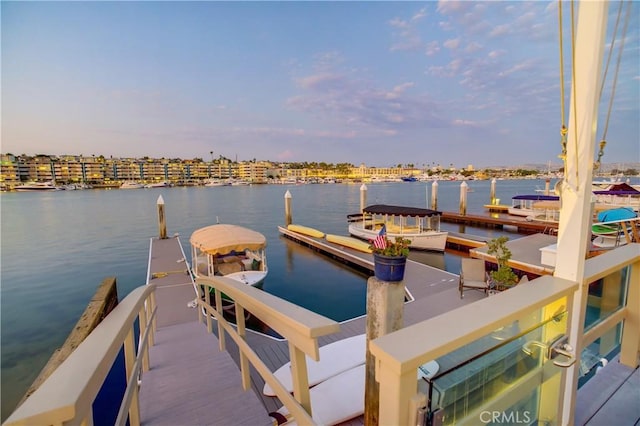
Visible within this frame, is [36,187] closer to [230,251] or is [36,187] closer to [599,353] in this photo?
[230,251]

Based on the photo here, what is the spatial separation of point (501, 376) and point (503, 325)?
340 millimetres

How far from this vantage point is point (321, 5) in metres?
19.2

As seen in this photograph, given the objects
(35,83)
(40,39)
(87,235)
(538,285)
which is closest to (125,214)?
(87,235)

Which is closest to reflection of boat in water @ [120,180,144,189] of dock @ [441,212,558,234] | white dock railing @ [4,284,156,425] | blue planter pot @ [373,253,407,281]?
dock @ [441,212,558,234]

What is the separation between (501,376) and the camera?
1422mm

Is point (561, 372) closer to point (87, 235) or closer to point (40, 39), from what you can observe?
point (40, 39)

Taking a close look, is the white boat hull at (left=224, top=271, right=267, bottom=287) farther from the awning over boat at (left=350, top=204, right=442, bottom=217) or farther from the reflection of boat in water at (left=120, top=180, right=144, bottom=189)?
the reflection of boat in water at (left=120, top=180, right=144, bottom=189)

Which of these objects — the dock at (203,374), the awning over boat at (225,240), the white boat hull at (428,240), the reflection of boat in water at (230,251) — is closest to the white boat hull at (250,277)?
the reflection of boat in water at (230,251)

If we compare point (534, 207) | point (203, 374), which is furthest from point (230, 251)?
point (534, 207)

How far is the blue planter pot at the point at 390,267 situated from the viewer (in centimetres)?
262

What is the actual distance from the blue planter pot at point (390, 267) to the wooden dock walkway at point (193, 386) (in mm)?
1533

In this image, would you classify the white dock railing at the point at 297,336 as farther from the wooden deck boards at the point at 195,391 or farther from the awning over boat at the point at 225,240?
the awning over boat at the point at 225,240

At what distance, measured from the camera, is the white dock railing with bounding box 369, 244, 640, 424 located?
3.18ft

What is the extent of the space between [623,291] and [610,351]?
58 centimetres
